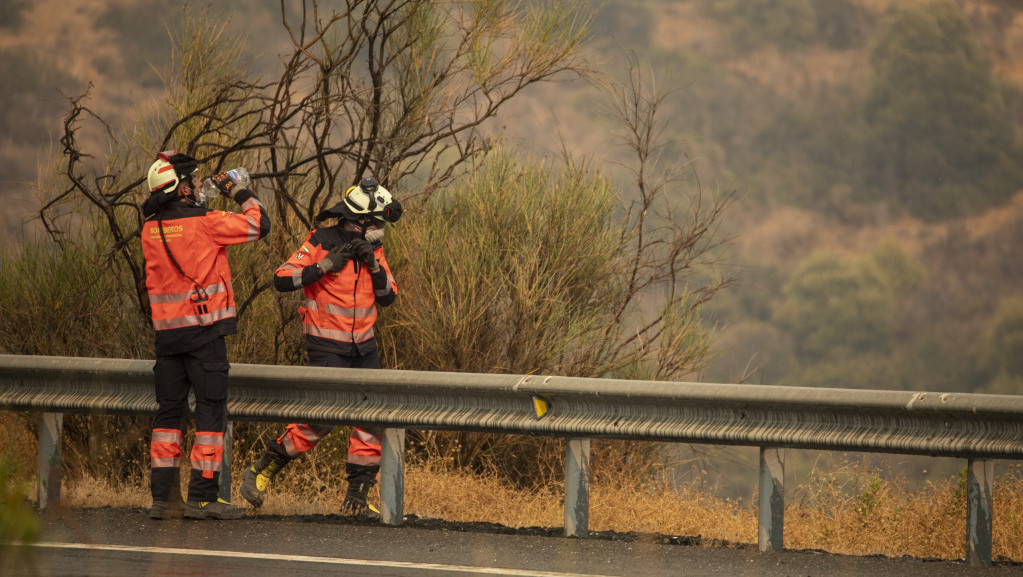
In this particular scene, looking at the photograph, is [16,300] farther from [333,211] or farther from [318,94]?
[333,211]

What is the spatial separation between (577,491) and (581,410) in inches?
15.2

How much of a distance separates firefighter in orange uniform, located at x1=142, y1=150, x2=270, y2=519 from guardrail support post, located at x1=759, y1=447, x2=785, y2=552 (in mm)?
2593

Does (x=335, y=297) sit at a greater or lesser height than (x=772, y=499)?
greater

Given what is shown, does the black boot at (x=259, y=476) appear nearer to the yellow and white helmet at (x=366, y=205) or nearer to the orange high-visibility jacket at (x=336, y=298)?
the orange high-visibility jacket at (x=336, y=298)

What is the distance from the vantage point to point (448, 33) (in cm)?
972

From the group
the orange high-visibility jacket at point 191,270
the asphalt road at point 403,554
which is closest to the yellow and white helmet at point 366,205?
the orange high-visibility jacket at point 191,270

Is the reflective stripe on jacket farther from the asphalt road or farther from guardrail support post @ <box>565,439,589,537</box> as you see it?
guardrail support post @ <box>565,439,589,537</box>

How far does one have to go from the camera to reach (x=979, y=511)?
4.83m

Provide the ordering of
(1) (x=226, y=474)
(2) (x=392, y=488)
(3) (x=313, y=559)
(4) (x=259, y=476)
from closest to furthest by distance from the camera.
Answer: (3) (x=313, y=559) < (2) (x=392, y=488) < (1) (x=226, y=474) < (4) (x=259, y=476)

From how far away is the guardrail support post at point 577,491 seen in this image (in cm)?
537

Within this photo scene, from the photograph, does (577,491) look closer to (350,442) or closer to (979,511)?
(350,442)

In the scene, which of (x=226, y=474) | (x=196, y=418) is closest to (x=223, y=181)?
A: (x=196, y=418)

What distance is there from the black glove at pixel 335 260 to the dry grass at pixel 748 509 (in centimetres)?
133

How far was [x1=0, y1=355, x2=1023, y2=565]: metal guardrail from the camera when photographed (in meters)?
4.85
